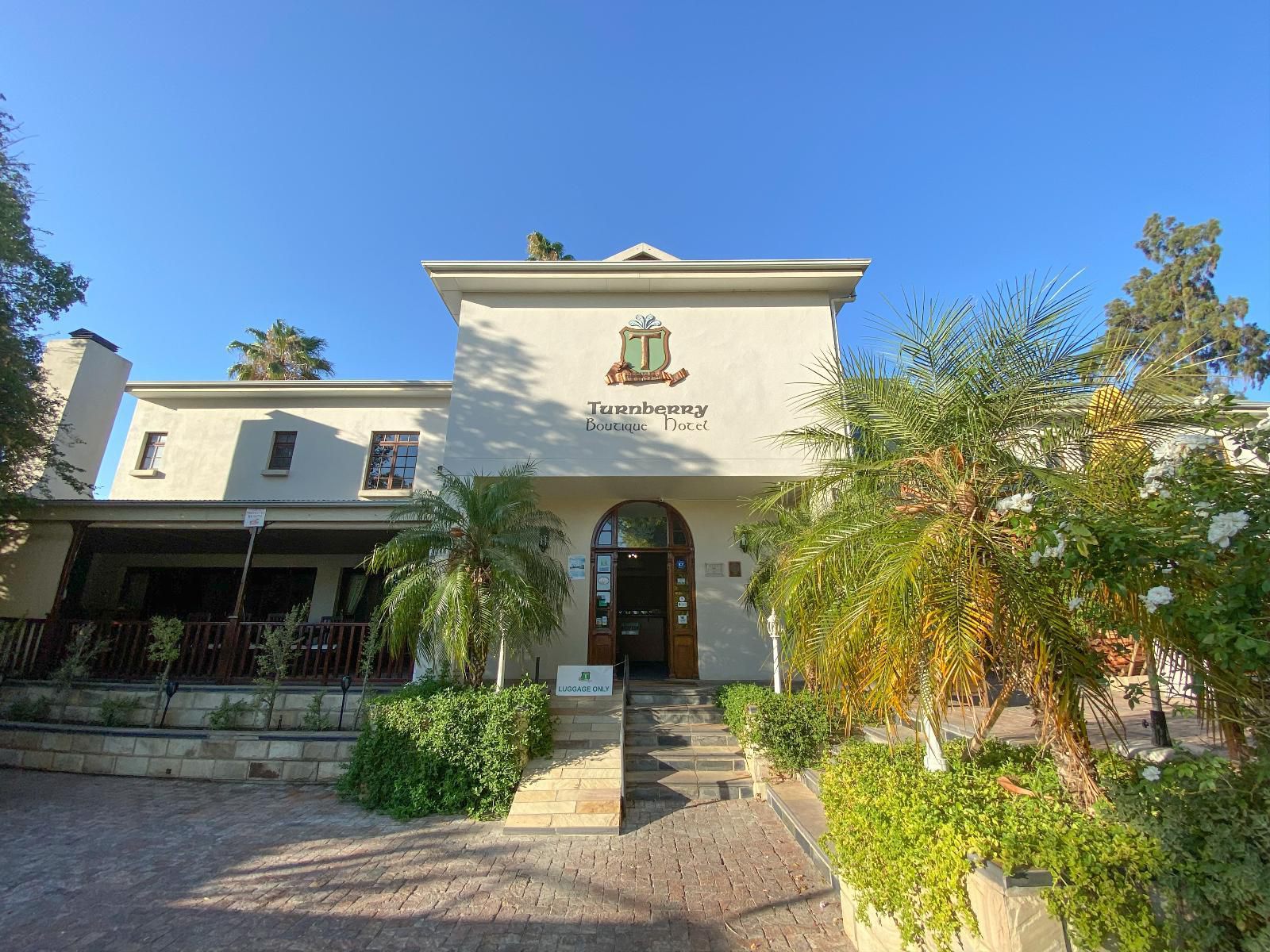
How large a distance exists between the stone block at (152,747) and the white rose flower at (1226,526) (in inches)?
403

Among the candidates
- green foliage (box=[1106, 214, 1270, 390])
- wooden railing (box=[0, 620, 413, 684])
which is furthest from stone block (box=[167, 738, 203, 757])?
green foliage (box=[1106, 214, 1270, 390])

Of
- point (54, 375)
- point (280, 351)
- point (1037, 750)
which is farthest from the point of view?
point (280, 351)

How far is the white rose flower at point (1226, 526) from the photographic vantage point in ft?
7.00

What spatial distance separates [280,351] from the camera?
63.5ft

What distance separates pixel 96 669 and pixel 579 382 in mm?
8910

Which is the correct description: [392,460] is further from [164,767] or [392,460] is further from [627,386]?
[164,767]

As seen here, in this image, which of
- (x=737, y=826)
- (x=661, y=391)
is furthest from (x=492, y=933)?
(x=661, y=391)

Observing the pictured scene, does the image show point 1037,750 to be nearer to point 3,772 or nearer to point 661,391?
point 661,391

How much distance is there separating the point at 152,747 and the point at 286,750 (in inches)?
71.1

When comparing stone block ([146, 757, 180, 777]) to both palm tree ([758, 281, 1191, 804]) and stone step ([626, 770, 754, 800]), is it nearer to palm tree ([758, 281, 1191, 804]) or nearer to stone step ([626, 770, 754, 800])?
stone step ([626, 770, 754, 800])

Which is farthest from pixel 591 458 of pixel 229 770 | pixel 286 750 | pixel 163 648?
pixel 163 648

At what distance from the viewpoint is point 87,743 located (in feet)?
23.0

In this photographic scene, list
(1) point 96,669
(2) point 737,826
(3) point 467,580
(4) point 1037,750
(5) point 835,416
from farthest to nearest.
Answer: (1) point 96,669 → (3) point 467,580 → (2) point 737,826 → (5) point 835,416 → (4) point 1037,750

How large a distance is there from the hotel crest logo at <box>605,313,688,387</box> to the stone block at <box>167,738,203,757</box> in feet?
25.6
